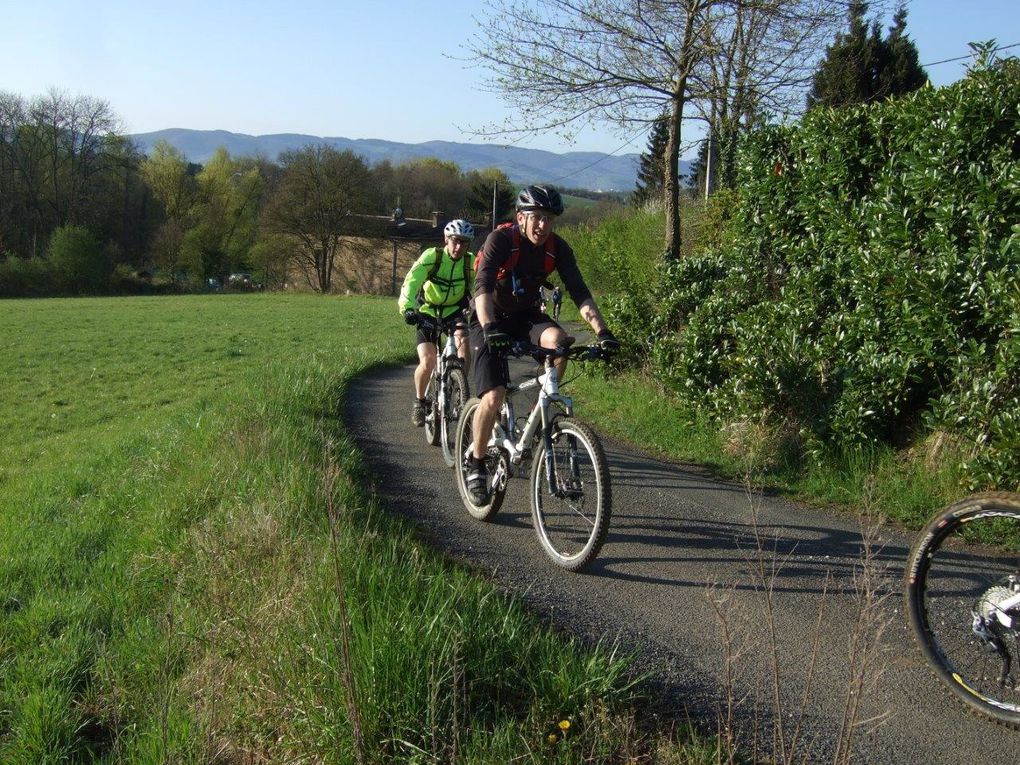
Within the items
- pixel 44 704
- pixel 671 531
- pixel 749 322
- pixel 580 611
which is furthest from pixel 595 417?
pixel 44 704

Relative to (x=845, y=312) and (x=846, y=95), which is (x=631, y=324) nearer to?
(x=845, y=312)

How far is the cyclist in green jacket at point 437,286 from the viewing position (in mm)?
8312

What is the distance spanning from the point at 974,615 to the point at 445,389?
525 cm

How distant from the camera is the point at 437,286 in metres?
8.48

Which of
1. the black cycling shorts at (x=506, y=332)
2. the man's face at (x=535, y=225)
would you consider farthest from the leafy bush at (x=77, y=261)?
the man's face at (x=535, y=225)

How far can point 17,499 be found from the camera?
8875mm

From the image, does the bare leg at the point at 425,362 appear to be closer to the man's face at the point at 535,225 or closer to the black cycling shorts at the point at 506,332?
the black cycling shorts at the point at 506,332

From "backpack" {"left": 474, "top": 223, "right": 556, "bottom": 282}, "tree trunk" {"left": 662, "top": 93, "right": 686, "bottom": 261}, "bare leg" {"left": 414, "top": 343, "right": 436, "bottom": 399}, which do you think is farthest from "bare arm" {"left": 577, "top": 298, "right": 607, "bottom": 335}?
"tree trunk" {"left": 662, "top": 93, "right": 686, "bottom": 261}

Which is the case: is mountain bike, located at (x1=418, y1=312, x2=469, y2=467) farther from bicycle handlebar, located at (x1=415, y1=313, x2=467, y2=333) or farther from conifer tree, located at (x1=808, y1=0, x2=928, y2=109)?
conifer tree, located at (x1=808, y1=0, x2=928, y2=109)

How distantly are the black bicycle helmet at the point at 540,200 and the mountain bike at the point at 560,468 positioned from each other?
0.88 metres

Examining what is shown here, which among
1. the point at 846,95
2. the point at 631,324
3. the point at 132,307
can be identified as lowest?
the point at 132,307

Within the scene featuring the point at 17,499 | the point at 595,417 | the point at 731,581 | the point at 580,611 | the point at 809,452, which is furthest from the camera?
→ the point at 595,417

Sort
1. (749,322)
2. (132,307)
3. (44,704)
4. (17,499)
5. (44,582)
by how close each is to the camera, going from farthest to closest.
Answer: (132,307) < (17,499) < (749,322) < (44,582) < (44,704)

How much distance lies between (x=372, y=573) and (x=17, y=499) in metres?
6.32
